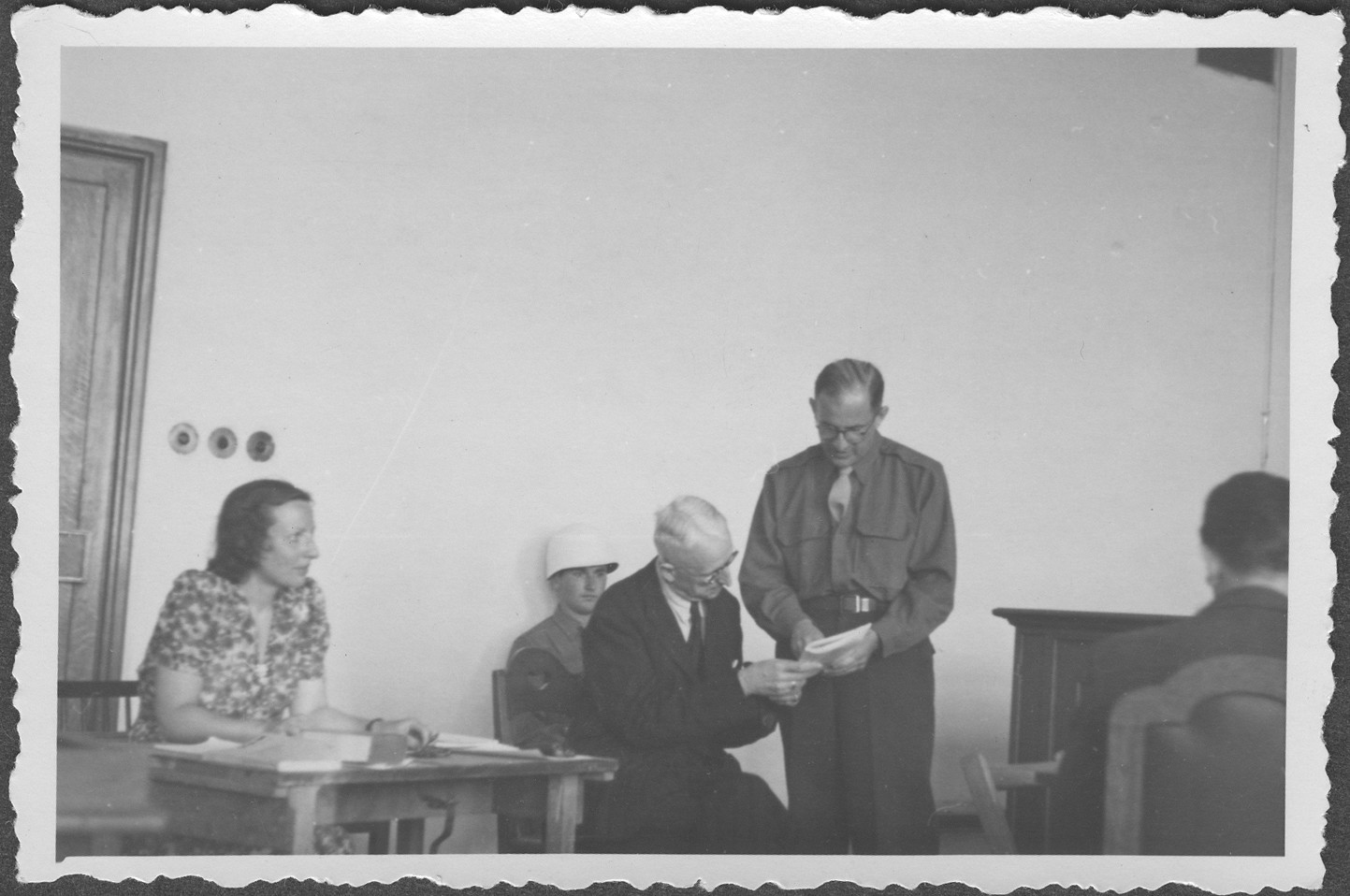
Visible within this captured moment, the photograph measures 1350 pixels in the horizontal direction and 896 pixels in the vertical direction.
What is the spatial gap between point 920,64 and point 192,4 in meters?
1.81

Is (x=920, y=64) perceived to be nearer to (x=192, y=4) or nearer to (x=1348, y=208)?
(x=1348, y=208)

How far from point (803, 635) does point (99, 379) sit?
Answer: 1825mm

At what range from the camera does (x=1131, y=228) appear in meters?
3.90

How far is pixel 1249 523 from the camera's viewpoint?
151 inches

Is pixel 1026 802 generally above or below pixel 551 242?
below

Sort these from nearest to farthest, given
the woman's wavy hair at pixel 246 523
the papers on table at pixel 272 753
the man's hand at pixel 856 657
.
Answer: the papers on table at pixel 272 753, the woman's wavy hair at pixel 246 523, the man's hand at pixel 856 657

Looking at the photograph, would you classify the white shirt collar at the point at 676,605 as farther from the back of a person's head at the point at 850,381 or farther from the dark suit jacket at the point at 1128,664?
the dark suit jacket at the point at 1128,664

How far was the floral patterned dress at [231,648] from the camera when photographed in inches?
143

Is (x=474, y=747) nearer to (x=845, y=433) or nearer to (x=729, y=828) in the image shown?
(x=729, y=828)

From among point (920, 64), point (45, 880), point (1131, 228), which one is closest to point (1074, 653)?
point (1131, 228)

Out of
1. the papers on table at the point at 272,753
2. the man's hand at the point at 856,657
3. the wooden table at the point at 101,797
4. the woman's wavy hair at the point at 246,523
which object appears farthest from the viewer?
the man's hand at the point at 856,657

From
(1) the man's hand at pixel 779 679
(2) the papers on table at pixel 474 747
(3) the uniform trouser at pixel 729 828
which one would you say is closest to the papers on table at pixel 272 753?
(2) the papers on table at pixel 474 747

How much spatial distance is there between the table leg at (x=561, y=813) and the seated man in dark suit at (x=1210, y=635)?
3.82ft

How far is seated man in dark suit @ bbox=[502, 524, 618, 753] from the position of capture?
3775mm
